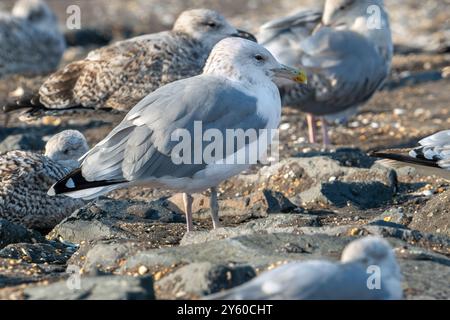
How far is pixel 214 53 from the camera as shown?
21.2ft

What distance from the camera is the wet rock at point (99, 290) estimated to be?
170 inches

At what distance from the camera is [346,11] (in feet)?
34.3

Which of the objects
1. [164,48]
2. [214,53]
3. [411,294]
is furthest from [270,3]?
[411,294]

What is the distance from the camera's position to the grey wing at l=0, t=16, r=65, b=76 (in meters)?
13.7

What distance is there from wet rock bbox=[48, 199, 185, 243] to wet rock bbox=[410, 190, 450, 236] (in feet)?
5.51

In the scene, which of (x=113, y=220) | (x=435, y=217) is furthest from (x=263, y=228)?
(x=113, y=220)

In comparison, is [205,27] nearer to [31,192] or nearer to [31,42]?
[31,192]

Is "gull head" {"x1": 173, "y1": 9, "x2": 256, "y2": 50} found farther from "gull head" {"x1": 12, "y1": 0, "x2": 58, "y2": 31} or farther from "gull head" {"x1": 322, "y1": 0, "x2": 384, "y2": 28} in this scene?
"gull head" {"x1": 12, "y1": 0, "x2": 58, "y2": 31}

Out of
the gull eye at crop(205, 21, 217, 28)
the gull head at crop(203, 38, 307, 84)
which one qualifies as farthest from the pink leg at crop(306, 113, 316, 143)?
the gull head at crop(203, 38, 307, 84)

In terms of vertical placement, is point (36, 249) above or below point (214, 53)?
below

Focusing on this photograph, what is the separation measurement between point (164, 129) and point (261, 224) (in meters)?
0.86

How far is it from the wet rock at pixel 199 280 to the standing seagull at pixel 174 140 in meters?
1.42

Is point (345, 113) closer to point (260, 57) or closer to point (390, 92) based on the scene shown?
point (390, 92)
